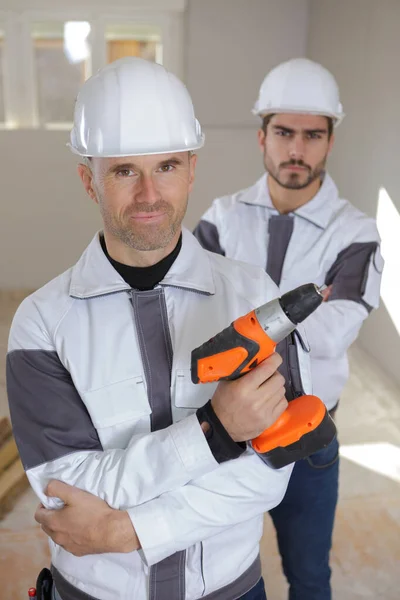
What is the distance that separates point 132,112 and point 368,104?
401 centimetres

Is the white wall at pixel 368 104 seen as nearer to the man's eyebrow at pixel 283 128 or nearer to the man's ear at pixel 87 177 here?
the man's eyebrow at pixel 283 128

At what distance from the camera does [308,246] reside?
211 cm

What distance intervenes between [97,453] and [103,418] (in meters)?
0.08

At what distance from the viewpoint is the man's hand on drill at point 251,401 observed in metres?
1.15

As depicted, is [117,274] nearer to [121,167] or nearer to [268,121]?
[121,167]

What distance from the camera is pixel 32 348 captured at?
1294 millimetres

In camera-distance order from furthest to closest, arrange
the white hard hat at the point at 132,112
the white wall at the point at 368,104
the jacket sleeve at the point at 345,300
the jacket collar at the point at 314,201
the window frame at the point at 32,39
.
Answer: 1. the window frame at the point at 32,39
2. the white wall at the point at 368,104
3. the jacket collar at the point at 314,201
4. the jacket sleeve at the point at 345,300
5. the white hard hat at the point at 132,112

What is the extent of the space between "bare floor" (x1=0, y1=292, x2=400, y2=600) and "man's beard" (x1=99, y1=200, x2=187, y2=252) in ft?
6.33

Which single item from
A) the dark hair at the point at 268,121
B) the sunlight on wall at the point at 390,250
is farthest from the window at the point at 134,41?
the dark hair at the point at 268,121

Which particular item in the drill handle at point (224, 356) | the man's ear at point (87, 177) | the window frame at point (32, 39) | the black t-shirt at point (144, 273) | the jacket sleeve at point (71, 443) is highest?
the window frame at point (32, 39)

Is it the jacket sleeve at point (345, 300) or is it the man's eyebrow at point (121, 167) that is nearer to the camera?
the man's eyebrow at point (121, 167)

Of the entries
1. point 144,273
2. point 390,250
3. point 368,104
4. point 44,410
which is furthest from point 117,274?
point 368,104

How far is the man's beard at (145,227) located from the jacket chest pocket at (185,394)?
29 centimetres

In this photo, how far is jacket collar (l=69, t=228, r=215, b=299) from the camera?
132 centimetres
